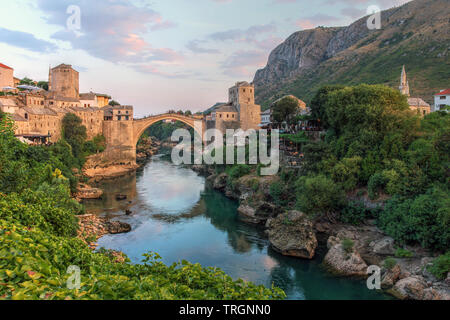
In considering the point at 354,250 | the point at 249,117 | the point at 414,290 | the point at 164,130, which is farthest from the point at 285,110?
the point at 164,130

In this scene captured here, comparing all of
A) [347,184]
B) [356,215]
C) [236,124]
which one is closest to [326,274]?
[356,215]

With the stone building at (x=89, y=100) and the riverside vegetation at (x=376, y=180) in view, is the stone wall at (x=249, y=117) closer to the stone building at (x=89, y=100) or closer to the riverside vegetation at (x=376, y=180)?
the riverside vegetation at (x=376, y=180)

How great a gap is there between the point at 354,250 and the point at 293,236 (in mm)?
2508

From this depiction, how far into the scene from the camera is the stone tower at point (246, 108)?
36938 mm

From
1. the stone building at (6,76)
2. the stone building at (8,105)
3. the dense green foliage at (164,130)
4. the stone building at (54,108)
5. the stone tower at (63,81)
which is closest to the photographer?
the stone building at (8,105)

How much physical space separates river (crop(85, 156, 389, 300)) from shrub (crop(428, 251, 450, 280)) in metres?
1.72

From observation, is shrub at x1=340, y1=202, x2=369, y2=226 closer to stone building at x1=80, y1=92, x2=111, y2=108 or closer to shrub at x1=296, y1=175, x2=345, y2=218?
shrub at x1=296, y1=175, x2=345, y2=218

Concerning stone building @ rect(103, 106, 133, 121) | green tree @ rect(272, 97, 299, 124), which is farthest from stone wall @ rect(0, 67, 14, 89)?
green tree @ rect(272, 97, 299, 124)

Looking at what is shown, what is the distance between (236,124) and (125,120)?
12.4 m

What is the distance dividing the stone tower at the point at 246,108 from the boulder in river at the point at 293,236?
76.9ft

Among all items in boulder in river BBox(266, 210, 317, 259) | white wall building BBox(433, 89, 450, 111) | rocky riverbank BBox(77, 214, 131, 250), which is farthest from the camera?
white wall building BBox(433, 89, 450, 111)

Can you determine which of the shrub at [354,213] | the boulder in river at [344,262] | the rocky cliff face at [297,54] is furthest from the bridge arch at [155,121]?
the rocky cliff face at [297,54]

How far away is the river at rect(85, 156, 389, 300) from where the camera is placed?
11.0 m

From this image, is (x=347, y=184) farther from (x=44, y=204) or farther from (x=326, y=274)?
(x=44, y=204)
